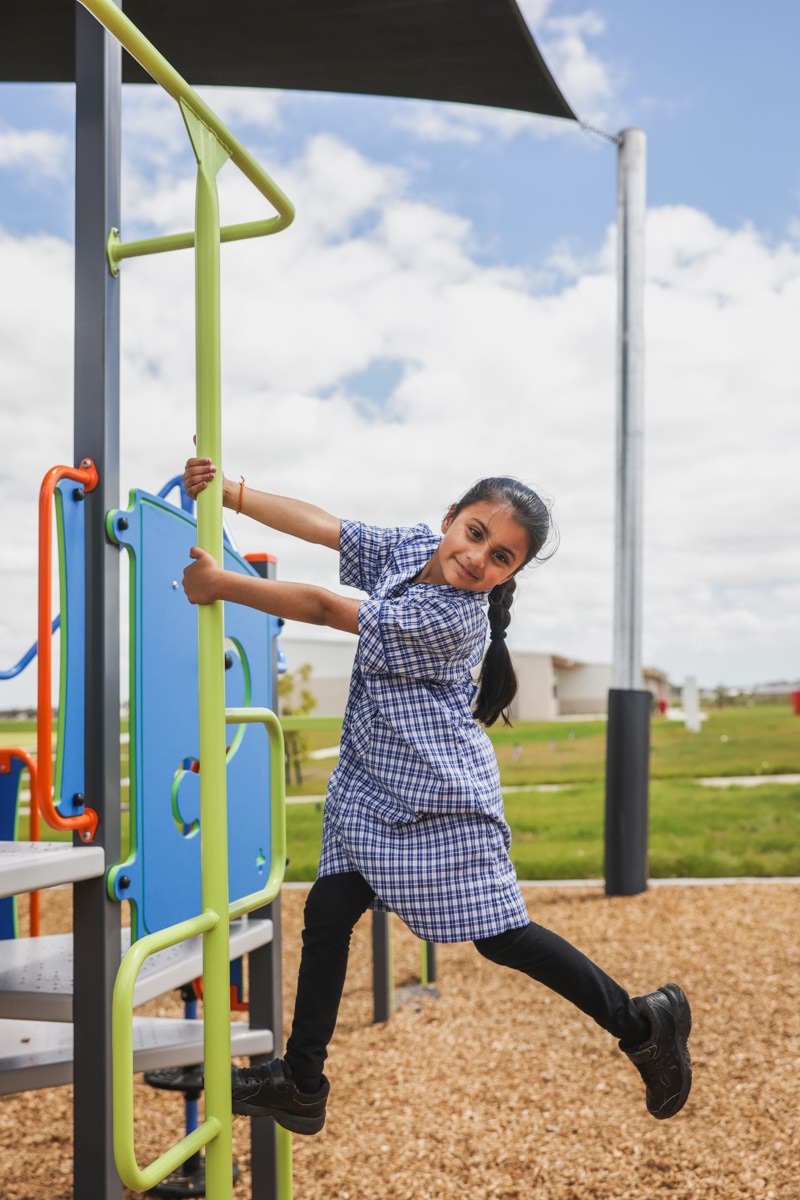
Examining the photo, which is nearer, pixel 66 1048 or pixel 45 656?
pixel 45 656

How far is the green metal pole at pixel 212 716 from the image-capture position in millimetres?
1670

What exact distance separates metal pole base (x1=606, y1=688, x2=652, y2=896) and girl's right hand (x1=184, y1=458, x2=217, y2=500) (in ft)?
14.2

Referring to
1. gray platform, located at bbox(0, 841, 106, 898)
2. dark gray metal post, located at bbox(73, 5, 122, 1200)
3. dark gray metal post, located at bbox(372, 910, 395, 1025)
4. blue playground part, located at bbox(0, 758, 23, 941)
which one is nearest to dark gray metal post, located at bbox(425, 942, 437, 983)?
dark gray metal post, located at bbox(372, 910, 395, 1025)

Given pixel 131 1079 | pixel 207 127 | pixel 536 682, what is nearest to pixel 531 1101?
pixel 131 1079

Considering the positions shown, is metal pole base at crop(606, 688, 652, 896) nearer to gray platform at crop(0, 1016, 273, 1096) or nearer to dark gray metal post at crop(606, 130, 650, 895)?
dark gray metal post at crop(606, 130, 650, 895)

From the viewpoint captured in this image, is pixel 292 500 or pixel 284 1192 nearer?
pixel 292 500

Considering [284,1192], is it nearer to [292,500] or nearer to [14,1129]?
[14,1129]

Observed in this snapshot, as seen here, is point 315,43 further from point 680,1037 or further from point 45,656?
point 680,1037

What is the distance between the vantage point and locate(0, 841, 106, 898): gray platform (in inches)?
70.9

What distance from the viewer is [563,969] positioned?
1.79 metres

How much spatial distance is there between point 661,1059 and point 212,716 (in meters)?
0.95

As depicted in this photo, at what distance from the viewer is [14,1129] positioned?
3396 millimetres

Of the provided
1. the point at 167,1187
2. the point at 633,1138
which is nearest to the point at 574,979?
the point at 633,1138

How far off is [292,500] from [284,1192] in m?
1.67
